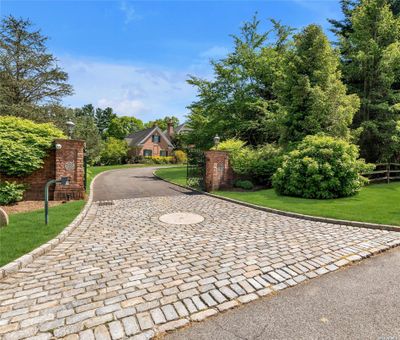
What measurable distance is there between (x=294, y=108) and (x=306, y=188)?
5654 millimetres

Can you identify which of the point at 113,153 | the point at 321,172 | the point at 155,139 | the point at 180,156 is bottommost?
the point at 321,172

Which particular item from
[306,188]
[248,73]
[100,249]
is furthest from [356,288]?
[248,73]

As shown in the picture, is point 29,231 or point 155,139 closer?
point 29,231

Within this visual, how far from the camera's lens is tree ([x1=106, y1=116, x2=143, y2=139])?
55.8m

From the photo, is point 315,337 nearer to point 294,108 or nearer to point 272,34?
point 294,108

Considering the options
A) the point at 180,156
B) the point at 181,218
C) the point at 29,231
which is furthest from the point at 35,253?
the point at 180,156

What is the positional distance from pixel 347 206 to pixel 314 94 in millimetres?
7023

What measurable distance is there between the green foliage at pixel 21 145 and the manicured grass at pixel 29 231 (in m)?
2.51

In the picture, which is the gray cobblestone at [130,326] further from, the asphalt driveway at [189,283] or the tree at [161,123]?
the tree at [161,123]

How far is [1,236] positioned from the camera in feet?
15.9

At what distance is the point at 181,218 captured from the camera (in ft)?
23.1

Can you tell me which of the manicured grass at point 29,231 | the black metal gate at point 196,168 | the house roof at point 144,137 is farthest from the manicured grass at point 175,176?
the house roof at point 144,137

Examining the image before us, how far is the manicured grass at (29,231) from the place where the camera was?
4.19 metres

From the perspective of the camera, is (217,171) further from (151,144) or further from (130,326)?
(151,144)
